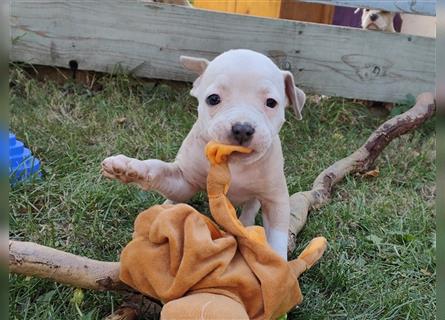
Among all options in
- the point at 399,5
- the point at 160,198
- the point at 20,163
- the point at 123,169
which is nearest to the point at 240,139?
the point at 123,169

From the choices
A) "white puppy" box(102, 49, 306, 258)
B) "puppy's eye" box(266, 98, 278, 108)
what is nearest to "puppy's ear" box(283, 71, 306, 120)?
"white puppy" box(102, 49, 306, 258)

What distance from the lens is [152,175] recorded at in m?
1.79

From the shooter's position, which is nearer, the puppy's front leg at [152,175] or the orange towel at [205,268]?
the orange towel at [205,268]

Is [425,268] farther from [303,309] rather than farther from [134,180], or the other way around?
[134,180]

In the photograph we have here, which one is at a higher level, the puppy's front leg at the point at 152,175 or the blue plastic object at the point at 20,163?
the puppy's front leg at the point at 152,175

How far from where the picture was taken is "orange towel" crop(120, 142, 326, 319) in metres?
1.34

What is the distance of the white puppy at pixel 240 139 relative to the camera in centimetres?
159

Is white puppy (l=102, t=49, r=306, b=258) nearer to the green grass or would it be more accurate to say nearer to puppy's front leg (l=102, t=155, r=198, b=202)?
puppy's front leg (l=102, t=155, r=198, b=202)

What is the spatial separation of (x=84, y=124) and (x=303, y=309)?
1618 millimetres

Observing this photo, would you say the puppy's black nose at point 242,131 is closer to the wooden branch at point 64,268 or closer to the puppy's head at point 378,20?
the wooden branch at point 64,268

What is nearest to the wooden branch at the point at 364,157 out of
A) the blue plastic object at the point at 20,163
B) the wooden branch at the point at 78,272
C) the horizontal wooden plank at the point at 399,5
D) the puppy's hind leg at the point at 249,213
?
the puppy's hind leg at the point at 249,213

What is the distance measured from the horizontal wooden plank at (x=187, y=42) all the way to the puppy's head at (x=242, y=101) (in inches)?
61.3

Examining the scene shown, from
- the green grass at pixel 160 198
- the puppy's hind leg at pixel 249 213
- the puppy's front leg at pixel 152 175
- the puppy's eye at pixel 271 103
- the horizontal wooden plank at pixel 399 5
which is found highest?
the puppy's eye at pixel 271 103

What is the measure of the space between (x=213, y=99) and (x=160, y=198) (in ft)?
2.16
